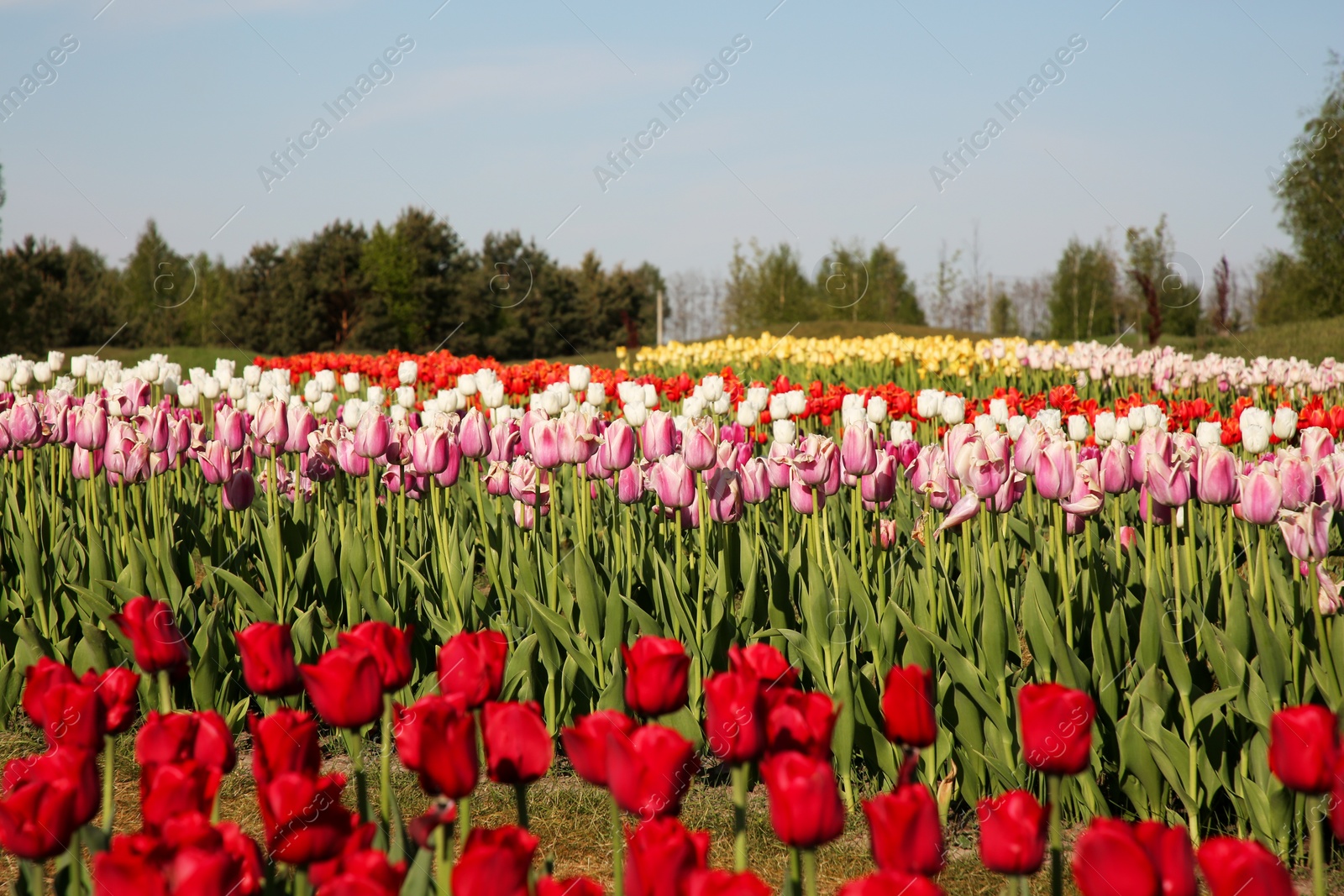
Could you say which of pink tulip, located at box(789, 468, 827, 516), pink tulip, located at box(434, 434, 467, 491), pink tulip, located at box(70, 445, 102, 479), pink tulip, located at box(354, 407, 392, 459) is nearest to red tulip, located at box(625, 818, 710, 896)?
pink tulip, located at box(789, 468, 827, 516)

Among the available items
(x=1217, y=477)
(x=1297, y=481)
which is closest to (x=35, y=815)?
(x=1217, y=477)

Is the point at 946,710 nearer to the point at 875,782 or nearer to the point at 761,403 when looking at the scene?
the point at 875,782

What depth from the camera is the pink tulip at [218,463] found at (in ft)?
13.0

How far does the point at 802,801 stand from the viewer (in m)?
1.26

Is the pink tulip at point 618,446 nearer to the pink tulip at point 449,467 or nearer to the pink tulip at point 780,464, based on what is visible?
the pink tulip at point 780,464

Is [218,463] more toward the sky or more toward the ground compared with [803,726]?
more toward the sky

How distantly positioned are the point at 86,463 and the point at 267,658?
3.15 metres

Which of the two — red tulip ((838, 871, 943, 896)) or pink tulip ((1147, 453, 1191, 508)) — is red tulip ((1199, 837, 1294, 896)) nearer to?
red tulip ((838, 871, 943, 896))

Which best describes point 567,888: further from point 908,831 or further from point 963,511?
point 963,511

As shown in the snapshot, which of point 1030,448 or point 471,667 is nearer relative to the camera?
point 471,667

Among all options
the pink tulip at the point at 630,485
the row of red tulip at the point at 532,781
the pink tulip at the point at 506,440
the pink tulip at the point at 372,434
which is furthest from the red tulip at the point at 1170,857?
the pink tulip at the point at 506,440

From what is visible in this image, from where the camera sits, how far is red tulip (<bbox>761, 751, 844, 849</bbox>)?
4.13ft

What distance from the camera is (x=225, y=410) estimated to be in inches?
157

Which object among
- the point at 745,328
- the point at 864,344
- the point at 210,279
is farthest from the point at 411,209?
the point at 864,344
